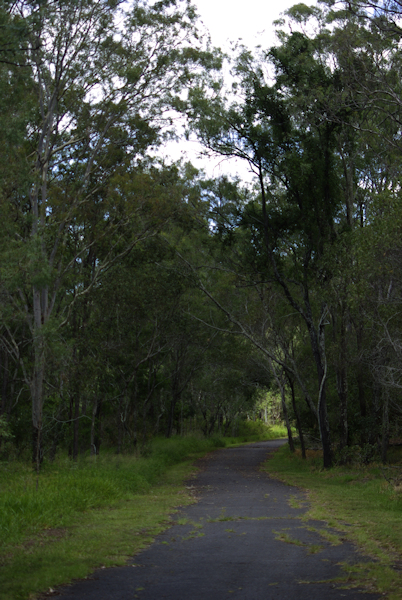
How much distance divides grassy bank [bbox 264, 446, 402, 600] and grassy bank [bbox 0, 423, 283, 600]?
112 inches

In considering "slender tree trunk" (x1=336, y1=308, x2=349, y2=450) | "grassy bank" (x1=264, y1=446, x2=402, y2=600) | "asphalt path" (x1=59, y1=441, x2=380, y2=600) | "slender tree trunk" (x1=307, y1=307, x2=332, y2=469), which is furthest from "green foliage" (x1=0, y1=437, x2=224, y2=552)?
"slender tree trunk" (x1=336, y1=308, x2=349, y2=450)

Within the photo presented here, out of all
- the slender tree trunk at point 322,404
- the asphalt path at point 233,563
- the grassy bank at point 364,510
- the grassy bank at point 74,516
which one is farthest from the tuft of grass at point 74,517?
the slender tree trunk at point 322,404

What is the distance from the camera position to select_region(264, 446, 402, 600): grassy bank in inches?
230

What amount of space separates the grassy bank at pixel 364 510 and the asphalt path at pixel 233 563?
258 millimetres

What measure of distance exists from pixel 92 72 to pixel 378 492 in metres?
14.4

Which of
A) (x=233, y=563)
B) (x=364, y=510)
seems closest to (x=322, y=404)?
(x=364, y=510)

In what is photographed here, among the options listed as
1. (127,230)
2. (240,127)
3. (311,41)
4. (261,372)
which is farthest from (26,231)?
(261,372)

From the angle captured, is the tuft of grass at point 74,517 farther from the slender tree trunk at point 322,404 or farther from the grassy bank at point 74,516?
the slender tree trunk at point 322,404

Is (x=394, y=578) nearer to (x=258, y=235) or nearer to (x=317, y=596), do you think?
(x=317, y=596)

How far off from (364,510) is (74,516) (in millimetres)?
5524

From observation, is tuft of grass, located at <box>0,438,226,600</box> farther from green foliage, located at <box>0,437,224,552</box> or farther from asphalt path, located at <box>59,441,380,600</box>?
asphalt path, located at <box>59,441,380,600</box>

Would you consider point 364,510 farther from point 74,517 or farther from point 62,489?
point 62,489

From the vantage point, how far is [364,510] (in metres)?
11.0

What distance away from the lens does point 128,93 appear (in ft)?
59.9
